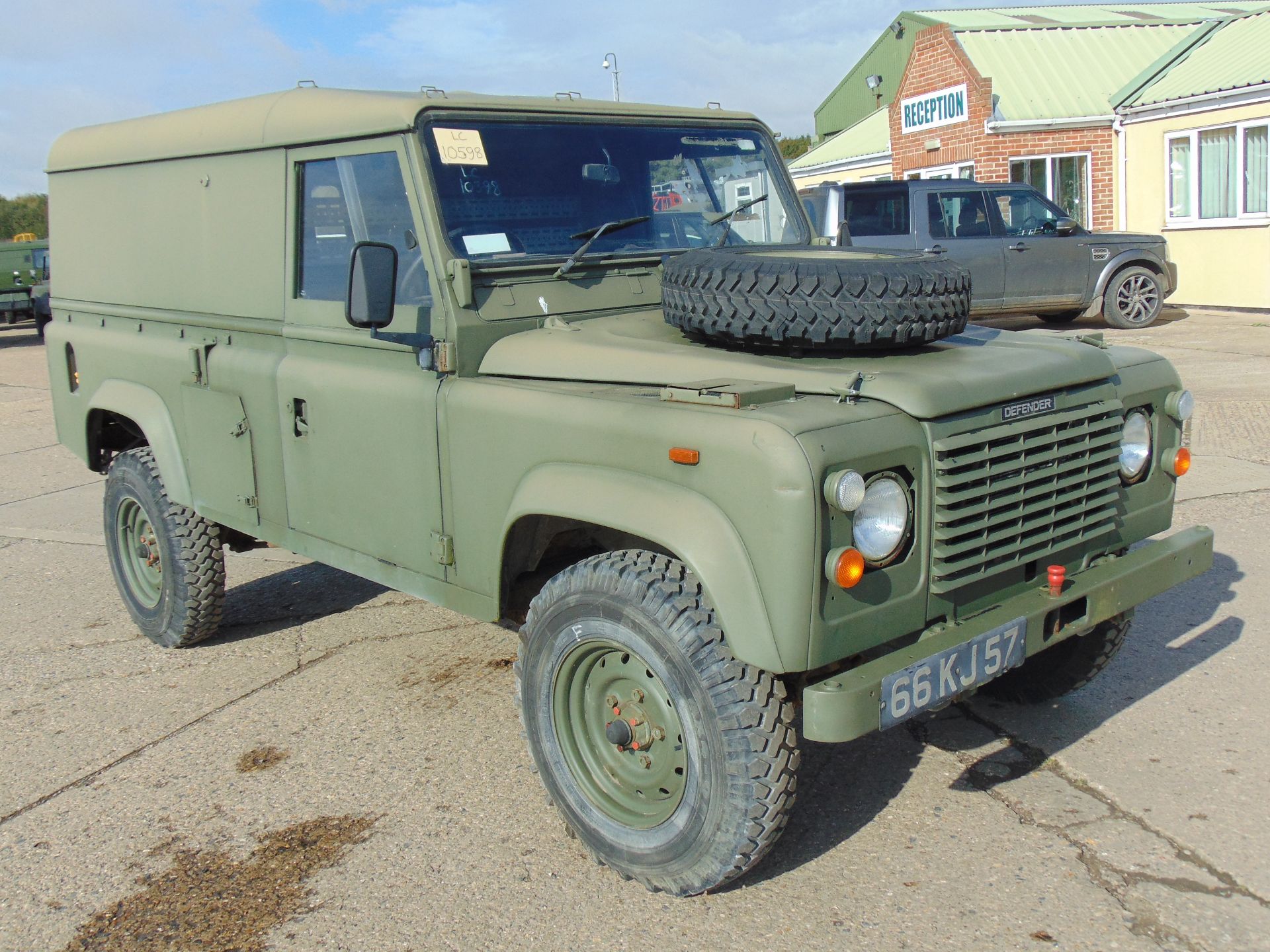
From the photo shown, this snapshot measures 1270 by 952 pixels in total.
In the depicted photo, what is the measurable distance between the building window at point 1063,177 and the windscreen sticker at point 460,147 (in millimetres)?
16736

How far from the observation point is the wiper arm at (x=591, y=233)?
12.8 ft

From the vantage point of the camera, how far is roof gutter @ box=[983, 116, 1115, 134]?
18234mm

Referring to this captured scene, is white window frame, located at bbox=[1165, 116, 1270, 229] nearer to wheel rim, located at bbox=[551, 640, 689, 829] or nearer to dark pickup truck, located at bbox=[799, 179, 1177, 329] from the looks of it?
dark pickup truck, located at bbox=[799, 179, 1177, 329]

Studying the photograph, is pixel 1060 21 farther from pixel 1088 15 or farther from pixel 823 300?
Answer: pixel 823 300

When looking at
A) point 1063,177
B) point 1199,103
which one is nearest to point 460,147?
point 1199,103

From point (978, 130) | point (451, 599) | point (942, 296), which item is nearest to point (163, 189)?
point (451, 599)

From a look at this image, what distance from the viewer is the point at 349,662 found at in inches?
195

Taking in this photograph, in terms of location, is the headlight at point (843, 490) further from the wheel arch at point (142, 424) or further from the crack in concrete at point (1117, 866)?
the wheel arch at point (142, 424)

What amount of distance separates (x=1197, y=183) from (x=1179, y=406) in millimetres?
14800

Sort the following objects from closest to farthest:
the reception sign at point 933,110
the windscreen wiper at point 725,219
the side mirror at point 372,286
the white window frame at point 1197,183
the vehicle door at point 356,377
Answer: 1. the side mirror at point 372,286
2. the vehicle door at point 356,377
3. the windscreen wiper at point 725,219
4. the white window frame at point 1197,183
5. the reception sign at point 933,110

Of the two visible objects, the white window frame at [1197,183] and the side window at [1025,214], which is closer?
the side window at [1025,214]

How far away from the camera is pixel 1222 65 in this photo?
16531 mm

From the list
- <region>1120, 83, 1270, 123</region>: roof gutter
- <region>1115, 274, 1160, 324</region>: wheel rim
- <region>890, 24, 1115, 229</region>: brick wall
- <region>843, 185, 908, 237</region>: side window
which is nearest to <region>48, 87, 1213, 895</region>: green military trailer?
<region>843, 185, 908, 237</region>: side window

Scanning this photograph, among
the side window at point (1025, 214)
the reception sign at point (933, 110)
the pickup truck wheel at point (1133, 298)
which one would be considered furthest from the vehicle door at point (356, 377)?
the reception sign at point (933, 110)
